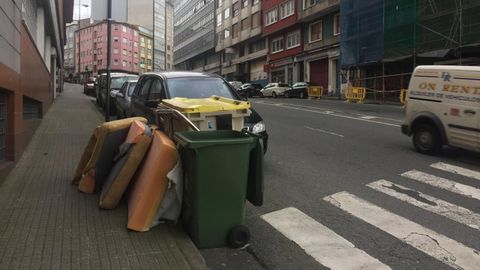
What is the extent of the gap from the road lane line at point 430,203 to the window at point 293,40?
1800 inches

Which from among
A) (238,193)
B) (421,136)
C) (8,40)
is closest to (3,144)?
(8,40)

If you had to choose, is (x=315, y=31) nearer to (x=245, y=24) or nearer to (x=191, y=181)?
(x=245, y=24)

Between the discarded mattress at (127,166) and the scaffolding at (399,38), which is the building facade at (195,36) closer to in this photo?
the scaffolding at (399,38)

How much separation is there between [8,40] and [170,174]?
4.19 metres

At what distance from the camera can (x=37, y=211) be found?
5.83 metres

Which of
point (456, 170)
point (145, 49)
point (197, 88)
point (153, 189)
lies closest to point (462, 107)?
point (456, 170)

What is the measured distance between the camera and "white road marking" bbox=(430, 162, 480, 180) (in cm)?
893

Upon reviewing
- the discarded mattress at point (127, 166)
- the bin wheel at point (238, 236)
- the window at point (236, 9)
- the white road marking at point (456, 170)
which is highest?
the window at point (236, 9)

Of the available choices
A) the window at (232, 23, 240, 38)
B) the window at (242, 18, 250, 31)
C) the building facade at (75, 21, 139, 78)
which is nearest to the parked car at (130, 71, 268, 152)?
the window at (242, 18, 250, 31)

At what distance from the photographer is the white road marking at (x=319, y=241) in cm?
489

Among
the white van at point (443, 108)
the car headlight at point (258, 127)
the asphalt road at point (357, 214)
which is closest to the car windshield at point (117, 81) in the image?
the asphalt road at point (357, 214)

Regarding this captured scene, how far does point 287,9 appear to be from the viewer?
5400 centimetres

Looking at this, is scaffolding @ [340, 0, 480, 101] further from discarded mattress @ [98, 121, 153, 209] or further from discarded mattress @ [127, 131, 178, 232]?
discarded mattress @ [127, 131, 178, 232]

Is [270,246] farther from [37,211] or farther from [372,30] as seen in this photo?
[372,30]
